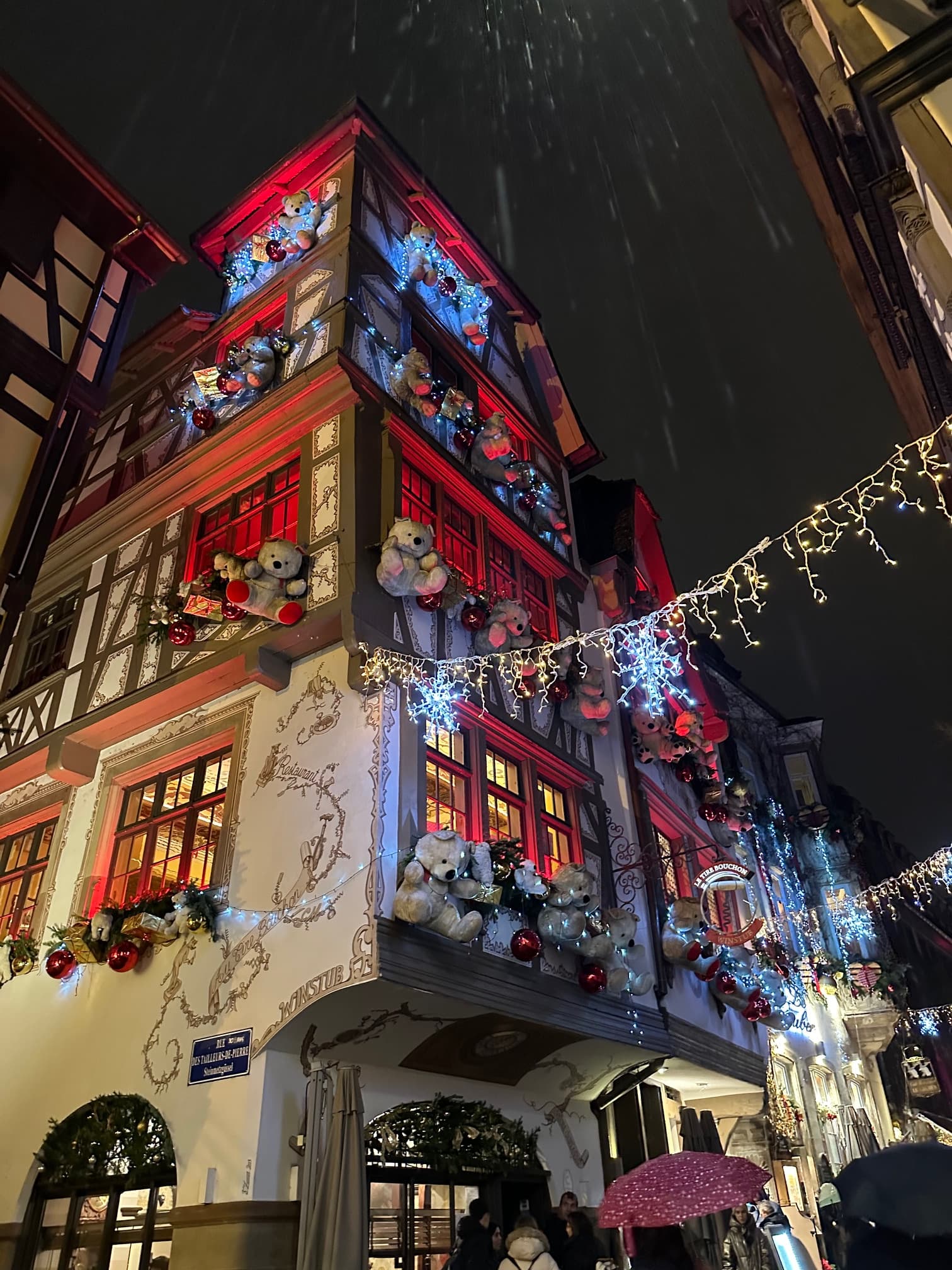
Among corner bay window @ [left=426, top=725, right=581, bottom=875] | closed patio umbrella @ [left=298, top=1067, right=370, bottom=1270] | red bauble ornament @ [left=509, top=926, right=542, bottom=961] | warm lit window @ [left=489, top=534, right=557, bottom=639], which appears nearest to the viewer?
closed patio umbrella @ [left=298, top=1067, right=370, bottom=1270]

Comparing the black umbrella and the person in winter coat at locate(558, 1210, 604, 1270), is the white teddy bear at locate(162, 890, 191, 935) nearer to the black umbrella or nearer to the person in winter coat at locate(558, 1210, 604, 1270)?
the person in winter coat at locate(558, 1210, 604, 1270)

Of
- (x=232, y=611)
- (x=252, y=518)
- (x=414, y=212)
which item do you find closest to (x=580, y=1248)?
(x=232, y=611)

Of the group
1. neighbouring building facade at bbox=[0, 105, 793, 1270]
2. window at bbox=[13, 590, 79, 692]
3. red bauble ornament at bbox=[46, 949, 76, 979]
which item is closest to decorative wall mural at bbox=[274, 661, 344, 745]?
neighbouring building facade at bbox=[0, 105, 793, 1270]

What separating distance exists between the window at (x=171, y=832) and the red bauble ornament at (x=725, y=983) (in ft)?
23.2

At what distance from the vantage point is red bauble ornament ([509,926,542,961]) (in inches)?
316

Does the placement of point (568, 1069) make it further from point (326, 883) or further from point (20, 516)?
point (20, 516)

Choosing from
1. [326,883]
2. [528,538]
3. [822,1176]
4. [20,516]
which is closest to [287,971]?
[326,883]

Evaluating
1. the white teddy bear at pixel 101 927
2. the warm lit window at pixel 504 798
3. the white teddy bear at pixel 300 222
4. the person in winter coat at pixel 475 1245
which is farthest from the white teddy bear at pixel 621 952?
the white teddy bear at pixel 300 222

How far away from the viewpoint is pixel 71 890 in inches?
379

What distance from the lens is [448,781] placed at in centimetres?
913

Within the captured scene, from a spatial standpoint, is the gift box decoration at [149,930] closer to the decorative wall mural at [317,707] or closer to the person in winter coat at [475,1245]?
the decorative wall mural at [317,707]

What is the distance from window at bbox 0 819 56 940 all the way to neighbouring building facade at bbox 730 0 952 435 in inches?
421

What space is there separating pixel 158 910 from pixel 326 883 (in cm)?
200

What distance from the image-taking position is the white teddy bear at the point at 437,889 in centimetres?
712
